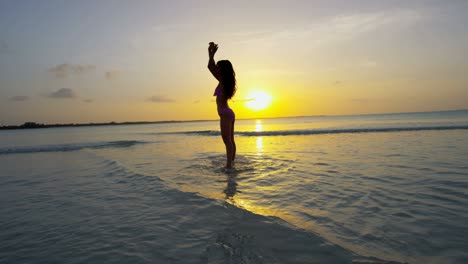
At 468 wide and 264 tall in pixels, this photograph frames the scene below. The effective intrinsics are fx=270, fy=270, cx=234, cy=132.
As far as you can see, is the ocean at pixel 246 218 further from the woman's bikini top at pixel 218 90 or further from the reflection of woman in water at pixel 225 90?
the woman's bikini top at pixel 218 90

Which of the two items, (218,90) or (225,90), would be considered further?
(218,90)

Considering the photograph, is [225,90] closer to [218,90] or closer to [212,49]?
[218,90]

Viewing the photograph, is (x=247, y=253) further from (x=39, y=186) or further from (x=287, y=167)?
(x=39, y=186)

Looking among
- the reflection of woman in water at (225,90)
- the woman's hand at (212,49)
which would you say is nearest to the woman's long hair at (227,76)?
the reflection of woman in water at (225,90)

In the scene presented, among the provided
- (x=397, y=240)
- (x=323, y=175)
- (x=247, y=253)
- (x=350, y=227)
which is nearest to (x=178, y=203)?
(x=247, y=253)

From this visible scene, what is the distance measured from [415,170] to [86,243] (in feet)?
21.1

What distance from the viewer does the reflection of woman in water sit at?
645 centimetres

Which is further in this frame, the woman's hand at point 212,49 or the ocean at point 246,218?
the woman's hand at point 212,49

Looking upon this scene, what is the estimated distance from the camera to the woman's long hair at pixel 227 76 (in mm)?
6629

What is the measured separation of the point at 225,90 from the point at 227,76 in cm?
35

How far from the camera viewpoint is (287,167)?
7.15 metres

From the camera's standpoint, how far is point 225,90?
680cm

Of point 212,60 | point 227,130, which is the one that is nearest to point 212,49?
point 212,60

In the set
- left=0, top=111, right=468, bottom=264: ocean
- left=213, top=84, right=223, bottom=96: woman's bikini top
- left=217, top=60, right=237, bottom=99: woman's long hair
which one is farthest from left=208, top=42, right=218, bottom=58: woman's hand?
left=0, top=111, right=468, bottom=264: ocean
